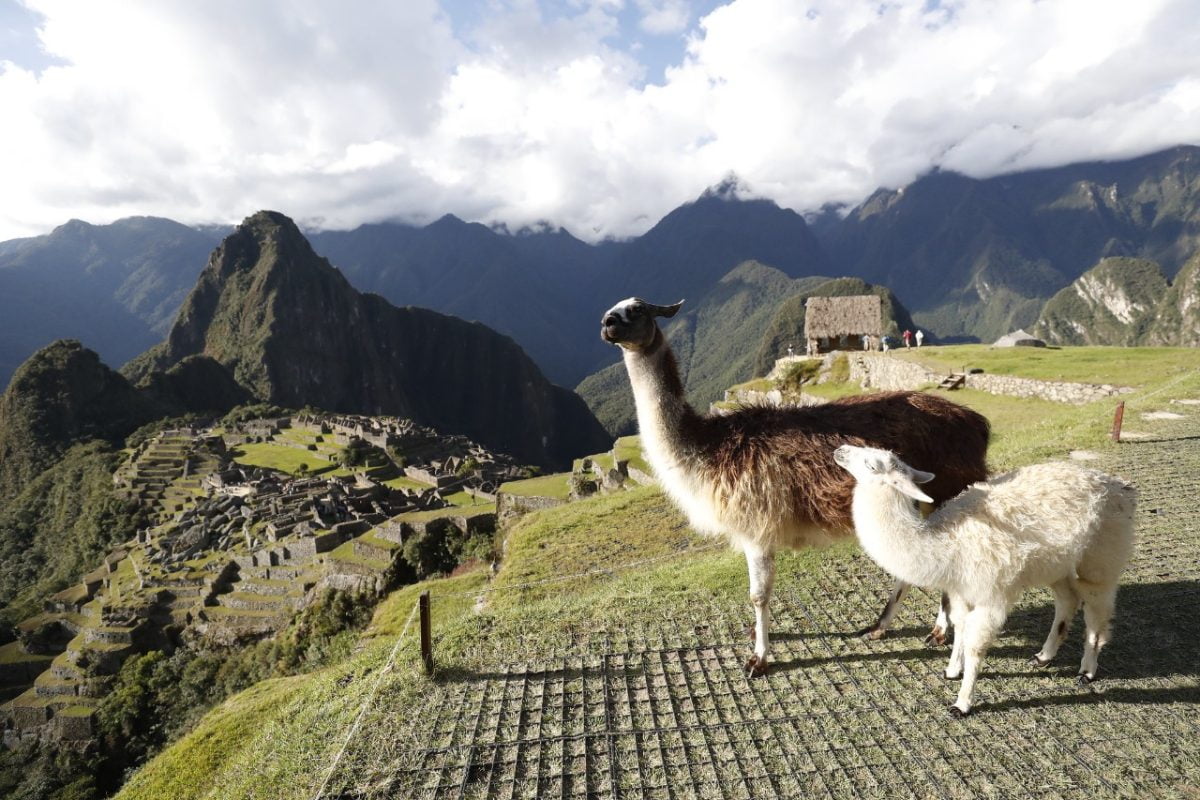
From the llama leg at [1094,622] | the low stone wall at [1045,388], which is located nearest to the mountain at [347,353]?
the low stone wall at [1045,388]

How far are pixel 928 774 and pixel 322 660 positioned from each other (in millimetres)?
11650

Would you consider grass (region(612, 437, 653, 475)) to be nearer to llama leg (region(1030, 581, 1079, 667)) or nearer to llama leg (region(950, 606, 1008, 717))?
llama leg (region(1030, 581, 1079, 667))

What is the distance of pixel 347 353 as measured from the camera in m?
117

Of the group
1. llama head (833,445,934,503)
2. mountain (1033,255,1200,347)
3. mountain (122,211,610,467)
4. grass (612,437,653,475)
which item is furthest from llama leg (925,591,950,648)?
mountain (1033,255,1200,347)

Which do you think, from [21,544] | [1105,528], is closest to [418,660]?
[1105,528]

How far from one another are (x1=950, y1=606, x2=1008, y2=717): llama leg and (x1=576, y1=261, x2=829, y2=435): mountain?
103212mm

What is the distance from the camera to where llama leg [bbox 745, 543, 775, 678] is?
3660mm

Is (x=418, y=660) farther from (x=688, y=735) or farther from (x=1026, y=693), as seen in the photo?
(x=1026, y=693)

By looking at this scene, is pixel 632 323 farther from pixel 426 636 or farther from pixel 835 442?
pixel 426 636

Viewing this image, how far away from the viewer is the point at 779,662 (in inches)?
158

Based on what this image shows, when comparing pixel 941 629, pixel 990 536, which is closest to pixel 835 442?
pixel 990 536

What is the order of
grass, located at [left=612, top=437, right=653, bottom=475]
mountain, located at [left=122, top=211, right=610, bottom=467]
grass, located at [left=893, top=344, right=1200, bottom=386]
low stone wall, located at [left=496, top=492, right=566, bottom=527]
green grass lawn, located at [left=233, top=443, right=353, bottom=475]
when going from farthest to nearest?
1. mountain, located at [left=122, top=211, right=610, bottom=467]
2. green grass lawn, located at [left=233, top=443, right=353, bottom=475]
3. low stone wall, located at [left=496, top=492, right=566, bottom=527]
4. grass, located at [left=612, top=437, right=653, bottom=475]
5. grass, located at [left=893, top=344, right=1200, bottom=386]

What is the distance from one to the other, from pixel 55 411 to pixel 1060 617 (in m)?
97.4

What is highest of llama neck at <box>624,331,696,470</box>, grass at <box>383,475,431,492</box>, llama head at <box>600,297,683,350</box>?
llama head at <box>600,297,683,350</box>
